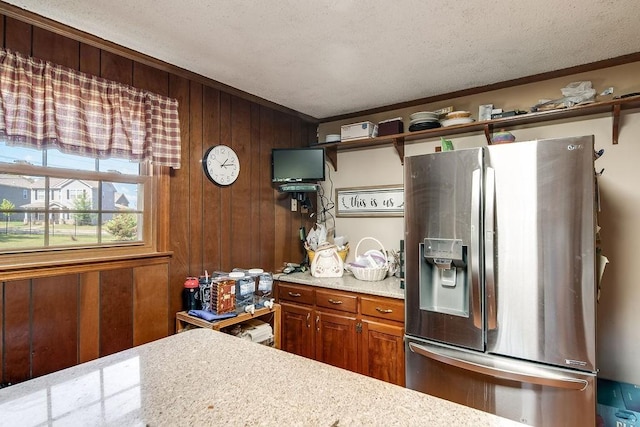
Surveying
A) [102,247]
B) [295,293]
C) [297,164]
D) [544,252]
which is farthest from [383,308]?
[102,247]

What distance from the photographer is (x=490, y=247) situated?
1820 mm

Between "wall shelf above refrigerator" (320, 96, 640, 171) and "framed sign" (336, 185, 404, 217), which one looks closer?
"wall shelf above refrigerator" (320, 96, 640, 171)

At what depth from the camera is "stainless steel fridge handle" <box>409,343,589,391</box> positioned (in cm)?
163

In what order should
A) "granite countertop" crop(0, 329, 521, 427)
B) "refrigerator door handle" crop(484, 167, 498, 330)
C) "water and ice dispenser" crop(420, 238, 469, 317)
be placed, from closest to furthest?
A: "granite countertop" crop(0, 329, 521, 427) < "refrigerator door handle" crop(484, 167, 498, 330) < "water and ice dispenser" crop(420, 238, 469, 317)

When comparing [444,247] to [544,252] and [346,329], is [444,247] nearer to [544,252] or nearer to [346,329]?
[544,252]

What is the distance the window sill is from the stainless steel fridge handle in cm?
178

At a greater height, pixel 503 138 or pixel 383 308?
pixel 503 138

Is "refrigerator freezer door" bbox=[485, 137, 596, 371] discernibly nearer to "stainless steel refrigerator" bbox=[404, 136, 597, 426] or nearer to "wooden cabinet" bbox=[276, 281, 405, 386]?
"stainless steel refrigerator" bbox=[404, 136, 597, 426]

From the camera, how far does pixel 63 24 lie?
1.73 meters

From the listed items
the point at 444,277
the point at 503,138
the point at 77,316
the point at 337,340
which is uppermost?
the point at 503,138

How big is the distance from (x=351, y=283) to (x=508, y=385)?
1165 mm

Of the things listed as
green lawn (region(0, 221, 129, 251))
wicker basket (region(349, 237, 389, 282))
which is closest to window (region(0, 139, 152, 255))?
green lawn (region(0, 221, 129, 251))

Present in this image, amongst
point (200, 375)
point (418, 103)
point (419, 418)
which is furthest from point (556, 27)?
point (200, 375)

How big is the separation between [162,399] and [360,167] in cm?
266
